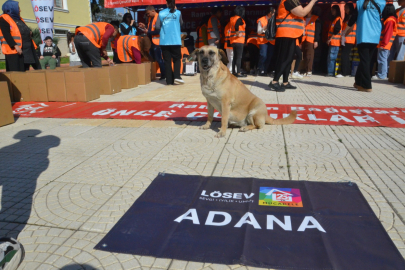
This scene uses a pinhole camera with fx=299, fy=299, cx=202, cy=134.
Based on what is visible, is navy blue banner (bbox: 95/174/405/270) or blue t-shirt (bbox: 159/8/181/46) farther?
blue t-shirt (bbox: 159/8/181/46)

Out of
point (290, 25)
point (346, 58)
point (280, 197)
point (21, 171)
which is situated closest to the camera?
point (280, 197)

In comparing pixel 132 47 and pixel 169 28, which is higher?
pixel 169 28

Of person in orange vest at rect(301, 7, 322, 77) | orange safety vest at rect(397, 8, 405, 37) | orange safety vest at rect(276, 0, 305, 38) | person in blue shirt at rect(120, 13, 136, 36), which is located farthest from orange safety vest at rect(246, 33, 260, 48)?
orange safety vest at rect(276, 0, 305, 38)

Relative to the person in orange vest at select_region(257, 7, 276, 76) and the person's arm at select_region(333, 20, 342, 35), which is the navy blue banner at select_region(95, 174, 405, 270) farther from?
the person's arm at select_region(333, 20, 342, 35)

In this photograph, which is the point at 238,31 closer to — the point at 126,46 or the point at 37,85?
the point at 126,46

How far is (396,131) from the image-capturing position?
14.1 ft

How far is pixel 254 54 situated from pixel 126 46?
5.36 meters

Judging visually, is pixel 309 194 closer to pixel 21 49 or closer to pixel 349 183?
pixel 349 183

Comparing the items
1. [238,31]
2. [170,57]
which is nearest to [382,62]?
[238,31]

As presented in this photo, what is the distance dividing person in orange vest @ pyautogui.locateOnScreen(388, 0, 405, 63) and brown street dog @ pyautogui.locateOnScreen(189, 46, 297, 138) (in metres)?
7.95

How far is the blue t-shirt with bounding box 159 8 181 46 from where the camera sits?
8.38 meters

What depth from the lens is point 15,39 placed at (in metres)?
7.18

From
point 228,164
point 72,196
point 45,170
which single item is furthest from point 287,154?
point 45,170

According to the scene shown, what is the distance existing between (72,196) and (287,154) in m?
2.30
